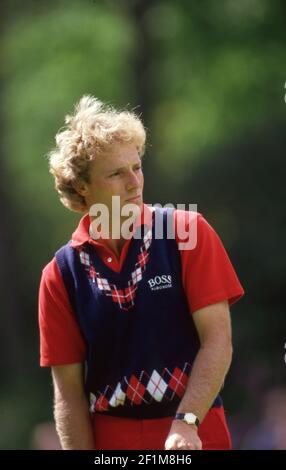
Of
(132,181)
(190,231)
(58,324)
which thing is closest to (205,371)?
(190,231)

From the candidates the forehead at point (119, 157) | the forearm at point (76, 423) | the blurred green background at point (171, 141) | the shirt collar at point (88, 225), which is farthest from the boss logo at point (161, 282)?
the blurred green background at point (171, 141)

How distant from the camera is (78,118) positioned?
4590 millimetres

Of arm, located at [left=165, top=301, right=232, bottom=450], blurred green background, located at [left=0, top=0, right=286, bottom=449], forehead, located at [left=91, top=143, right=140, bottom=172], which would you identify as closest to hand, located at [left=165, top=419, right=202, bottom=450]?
arm, located at [left=165, top=301, right=232, bottom=450]

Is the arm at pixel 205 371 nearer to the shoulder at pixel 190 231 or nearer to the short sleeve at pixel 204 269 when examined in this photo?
the short sleeve at pixel 204 269

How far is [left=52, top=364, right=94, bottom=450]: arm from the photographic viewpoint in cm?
453

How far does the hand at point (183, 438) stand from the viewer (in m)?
4.05

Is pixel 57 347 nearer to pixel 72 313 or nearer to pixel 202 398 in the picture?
pixel 72 313

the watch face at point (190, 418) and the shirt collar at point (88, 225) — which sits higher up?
the shirt collar at point (88, 225)

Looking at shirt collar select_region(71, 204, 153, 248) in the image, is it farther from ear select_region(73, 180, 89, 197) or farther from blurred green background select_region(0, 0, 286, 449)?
blurred green background select_region(0, 0, 286, 449)

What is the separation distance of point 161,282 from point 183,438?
0.67 metres

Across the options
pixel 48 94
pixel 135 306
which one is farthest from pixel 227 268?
pixel 48 94

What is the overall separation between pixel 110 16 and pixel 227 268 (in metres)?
11.8

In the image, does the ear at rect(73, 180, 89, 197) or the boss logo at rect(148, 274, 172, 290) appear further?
the ear at rect(73, 180, 89, 197)
